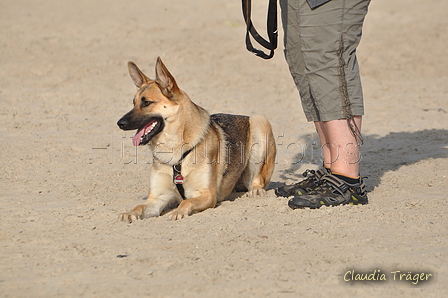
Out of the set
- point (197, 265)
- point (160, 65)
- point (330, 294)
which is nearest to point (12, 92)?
point (160, 65)

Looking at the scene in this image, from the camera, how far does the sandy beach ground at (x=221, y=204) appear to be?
3.31 meters

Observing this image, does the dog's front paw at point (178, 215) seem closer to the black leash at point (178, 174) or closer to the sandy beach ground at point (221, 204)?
the sandy beach ground at point (221, 204)

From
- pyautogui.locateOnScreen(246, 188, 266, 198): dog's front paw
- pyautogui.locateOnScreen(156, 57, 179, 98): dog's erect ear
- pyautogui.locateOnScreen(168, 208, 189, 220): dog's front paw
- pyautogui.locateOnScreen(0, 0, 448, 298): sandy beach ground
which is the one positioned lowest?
pyautogui.locateOnScreen(246, 188, 266, 198): dog's front paw

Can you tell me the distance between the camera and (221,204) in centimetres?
525

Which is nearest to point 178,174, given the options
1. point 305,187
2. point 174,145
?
point 174,145

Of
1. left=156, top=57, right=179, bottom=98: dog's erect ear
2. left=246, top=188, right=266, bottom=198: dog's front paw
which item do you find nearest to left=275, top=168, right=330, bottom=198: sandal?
left=246, top=188, right=266, bottom=198: dog's front paw

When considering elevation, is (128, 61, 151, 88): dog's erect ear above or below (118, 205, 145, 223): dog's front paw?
above

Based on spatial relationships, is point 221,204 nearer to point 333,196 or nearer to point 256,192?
point 256,192

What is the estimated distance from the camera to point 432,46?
13.5 metres

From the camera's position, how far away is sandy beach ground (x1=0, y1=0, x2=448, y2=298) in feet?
10.9

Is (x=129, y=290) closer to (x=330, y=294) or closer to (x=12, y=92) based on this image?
(x=330, y=294)

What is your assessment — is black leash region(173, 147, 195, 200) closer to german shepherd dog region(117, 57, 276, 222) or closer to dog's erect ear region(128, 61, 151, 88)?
german shepherd dog region(117, 57, 276, 222)

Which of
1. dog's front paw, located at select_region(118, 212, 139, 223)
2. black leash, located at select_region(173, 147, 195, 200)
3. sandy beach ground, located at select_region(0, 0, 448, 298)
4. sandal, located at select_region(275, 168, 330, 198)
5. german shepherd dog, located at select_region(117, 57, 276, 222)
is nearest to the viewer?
sandy beach ground, located at select_region(0, 0, 448, 298)

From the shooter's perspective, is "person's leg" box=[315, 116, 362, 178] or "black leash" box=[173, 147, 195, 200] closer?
"person's leg" box=[315, 116, 362, 178]
